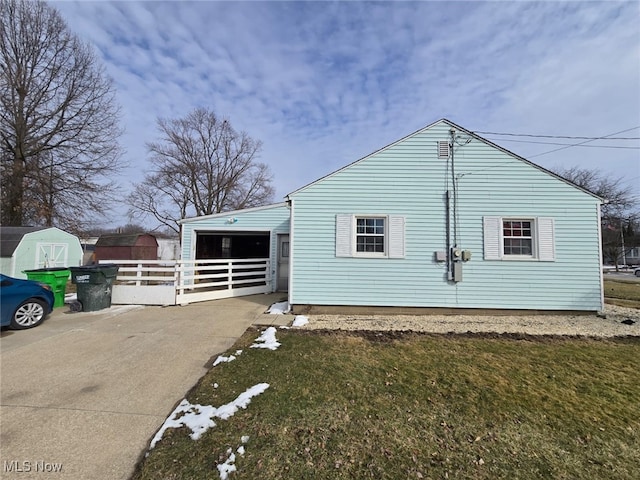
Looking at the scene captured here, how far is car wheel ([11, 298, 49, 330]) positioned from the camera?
19.8 feet

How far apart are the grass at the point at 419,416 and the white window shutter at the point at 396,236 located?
314cm

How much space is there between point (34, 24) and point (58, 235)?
36.6 feet

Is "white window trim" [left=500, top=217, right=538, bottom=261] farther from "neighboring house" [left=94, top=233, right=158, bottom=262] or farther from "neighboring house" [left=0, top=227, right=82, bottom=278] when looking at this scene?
"neighboring house" [left=94, top=233, right=158, bottom=262]

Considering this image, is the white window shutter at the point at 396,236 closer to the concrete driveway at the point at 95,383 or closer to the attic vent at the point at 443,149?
the attic vent at the point at 443,149

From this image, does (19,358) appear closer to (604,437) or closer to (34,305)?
(34,305)

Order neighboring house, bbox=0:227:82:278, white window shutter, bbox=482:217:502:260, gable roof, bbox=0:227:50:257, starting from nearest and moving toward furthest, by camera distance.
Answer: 1. white window shutter, bbox=482:217:502:260
2. gable roof, bbox=0:227:50:257
3. neighboring house, bbox=0:227:82:278

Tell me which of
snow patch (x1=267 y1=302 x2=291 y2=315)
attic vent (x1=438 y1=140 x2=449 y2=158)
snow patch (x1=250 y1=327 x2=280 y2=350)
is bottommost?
snow patch (x1=250 y1=327 x2=280 y2=350)

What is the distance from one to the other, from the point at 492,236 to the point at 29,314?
10670mm

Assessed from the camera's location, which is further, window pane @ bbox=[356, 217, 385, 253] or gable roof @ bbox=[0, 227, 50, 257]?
gable roof @ bbox=[0, 227, 50, 257]

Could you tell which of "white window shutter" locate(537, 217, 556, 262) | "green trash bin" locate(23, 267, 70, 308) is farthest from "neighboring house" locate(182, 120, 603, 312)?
"green trash bin" locate(23, 267, 70, 308)

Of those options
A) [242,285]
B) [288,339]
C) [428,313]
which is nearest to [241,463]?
[288,339]

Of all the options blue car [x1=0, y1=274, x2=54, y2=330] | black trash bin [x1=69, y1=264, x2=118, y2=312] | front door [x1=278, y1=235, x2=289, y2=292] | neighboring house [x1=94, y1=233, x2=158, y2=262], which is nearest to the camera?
blue car [x1=0, y1=274, x2=54, y2=330]

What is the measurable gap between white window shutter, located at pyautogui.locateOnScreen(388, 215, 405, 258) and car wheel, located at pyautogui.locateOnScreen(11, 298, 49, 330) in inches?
313

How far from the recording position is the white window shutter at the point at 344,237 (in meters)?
8.02
